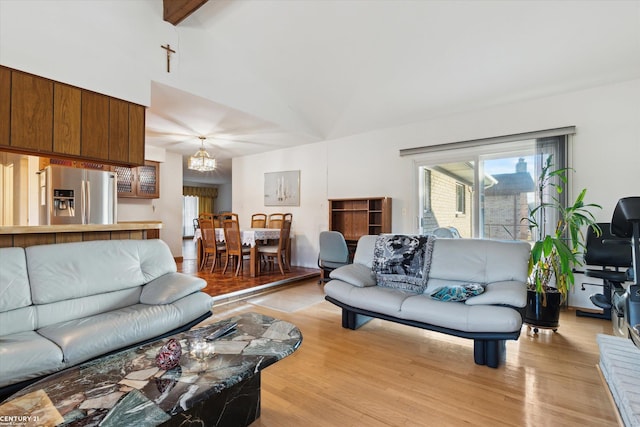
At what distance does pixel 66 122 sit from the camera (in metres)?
2.77

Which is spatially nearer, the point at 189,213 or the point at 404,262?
the point at 404,262

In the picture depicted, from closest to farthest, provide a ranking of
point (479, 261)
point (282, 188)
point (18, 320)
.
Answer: point (18, 320) < point (479, 261) < point (282, 188)

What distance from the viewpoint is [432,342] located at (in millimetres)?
2615

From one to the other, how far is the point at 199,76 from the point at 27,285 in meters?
2.64

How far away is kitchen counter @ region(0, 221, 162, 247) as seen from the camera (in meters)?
2.15

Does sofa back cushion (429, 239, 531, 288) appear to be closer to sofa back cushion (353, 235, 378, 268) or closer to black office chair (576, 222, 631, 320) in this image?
sofa back cushion (353, 235, 378, 268)

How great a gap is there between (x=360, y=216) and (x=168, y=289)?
343 cm

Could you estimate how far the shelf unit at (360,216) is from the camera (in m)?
4.74

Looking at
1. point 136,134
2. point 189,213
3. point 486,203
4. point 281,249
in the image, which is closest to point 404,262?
point 486,203

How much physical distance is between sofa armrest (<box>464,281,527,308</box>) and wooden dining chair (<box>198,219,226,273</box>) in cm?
412

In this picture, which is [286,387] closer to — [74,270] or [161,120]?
[74,270]

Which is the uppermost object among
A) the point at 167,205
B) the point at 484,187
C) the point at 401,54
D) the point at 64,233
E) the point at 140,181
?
the point at 401,54

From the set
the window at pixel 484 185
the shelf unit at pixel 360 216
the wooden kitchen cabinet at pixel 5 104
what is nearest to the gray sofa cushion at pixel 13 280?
the wooden kitchen cabinet at pixel 5 104

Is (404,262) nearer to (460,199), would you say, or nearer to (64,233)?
(460,199)
